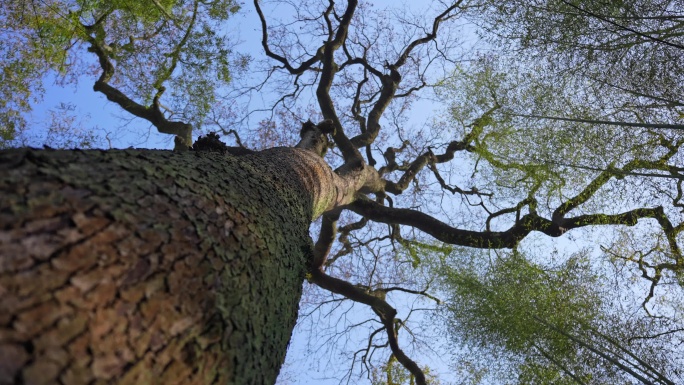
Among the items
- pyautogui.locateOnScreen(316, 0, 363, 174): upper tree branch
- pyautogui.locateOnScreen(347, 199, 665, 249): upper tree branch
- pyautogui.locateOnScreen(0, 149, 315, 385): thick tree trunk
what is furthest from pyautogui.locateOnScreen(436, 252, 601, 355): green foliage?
pyautogui.locateOnScreen(0, 149, 315, 385): thick tree trunk

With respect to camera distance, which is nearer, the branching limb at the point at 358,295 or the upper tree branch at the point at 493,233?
the upper tree branch at the point at 493,233

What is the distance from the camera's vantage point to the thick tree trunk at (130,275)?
0.72 m

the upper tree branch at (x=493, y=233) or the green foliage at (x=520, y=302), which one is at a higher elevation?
the upper tree branch at (x=493, y=233)

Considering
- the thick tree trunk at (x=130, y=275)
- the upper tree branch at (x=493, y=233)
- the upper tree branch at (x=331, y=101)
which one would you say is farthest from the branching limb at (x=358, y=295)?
the thick tree trunk at (x=130, y=275)

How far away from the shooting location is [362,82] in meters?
7.35

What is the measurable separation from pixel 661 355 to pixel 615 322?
0.50m

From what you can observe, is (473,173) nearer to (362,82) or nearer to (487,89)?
(487,89)

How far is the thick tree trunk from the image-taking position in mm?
721

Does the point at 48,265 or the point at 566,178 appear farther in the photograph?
the point at 566,178

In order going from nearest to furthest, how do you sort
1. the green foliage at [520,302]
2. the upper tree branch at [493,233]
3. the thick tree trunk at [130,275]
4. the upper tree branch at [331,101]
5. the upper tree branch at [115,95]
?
1. the thick tree trunk at [130,275]
2. the green foliage at [520,302]
3. the upper tree branch at [115,95]
4. the upper tree branch at [493,233]
5. the upper tree branch at [331,101]

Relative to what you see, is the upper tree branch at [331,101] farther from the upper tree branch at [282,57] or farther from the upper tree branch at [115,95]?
the upper tree branch at [115,95]

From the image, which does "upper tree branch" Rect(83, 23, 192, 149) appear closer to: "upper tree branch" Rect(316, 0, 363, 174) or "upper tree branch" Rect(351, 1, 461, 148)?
"upper tree branch" Rect(316, 0, 363, 174)

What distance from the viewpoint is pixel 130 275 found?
91cm

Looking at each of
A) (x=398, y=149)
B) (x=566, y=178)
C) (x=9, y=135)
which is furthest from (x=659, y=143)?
(x=9, y=135)
